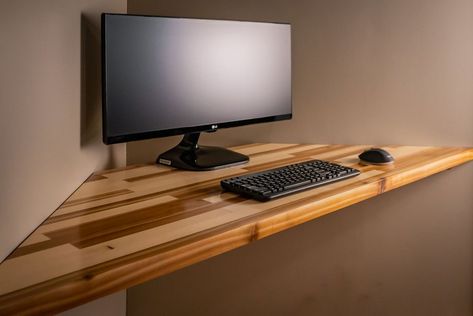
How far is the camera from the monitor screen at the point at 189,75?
1.31 meters

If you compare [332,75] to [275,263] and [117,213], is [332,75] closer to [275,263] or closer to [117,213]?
[275,263]

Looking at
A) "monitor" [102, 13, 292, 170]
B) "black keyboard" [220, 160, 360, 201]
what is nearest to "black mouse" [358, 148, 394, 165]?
"black keyboard" [220, 160, 360, 201]

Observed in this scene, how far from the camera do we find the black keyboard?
118 centimetres

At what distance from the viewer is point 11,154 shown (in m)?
0.90

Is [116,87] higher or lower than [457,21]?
lower

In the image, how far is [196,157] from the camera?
1.53 metres

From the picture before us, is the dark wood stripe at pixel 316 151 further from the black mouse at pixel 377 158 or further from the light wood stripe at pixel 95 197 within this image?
the light wood stripe at pixel 95 197

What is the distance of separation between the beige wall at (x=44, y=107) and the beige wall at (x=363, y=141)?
36 centimetres

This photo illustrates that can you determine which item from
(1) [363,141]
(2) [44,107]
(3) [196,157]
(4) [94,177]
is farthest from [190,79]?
(1) [363,141]

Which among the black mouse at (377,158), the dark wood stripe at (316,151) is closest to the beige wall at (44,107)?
the dark wood stripe at (316,151)

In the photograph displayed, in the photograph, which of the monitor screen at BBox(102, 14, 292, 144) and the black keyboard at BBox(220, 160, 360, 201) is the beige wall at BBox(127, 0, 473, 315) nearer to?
the monitor screen at BBox(102, 14, 292, 144)

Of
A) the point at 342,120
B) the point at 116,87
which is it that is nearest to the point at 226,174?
the point at 116,87

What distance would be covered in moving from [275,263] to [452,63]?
2.78 feet

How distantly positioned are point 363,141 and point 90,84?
0.92 m
